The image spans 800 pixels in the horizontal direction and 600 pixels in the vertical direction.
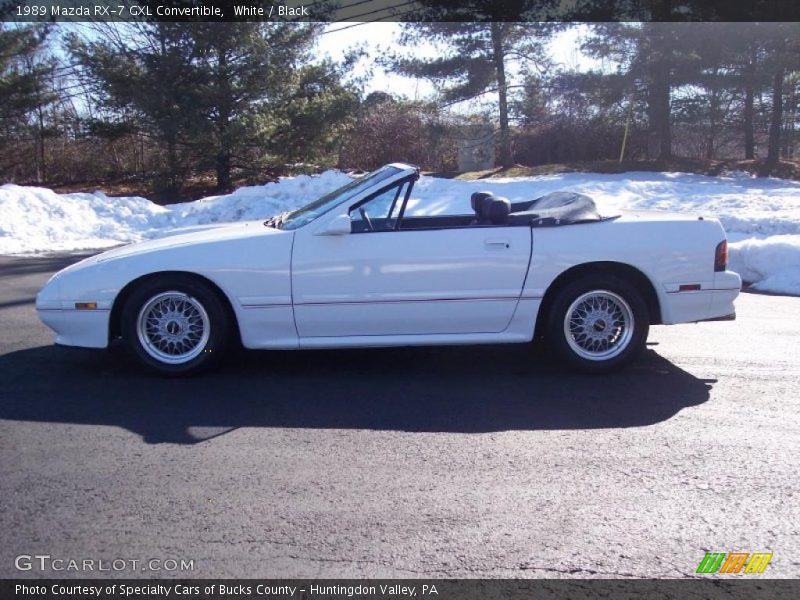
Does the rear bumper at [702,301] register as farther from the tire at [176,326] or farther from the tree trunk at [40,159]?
the tree trunk at [40,159]

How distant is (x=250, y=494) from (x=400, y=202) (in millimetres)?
2790

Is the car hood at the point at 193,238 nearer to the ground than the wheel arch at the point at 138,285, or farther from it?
Result: farther from it

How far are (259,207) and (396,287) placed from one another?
38.2 ft

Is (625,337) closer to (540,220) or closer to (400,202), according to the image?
(540,220)

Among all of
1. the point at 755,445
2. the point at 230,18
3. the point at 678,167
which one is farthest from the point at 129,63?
the point at 755,445

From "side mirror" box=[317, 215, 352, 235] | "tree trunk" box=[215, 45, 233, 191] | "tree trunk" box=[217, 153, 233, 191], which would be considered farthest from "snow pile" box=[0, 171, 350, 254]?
"side mirror" box=[317, 215, 352, 235]

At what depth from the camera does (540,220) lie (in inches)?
214

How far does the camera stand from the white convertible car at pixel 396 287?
527 centimetres

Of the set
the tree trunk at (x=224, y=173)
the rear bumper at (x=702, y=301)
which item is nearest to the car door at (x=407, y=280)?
the rear bumper at (x=702, y=301)

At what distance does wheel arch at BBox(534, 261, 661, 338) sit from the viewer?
5.46 meters
